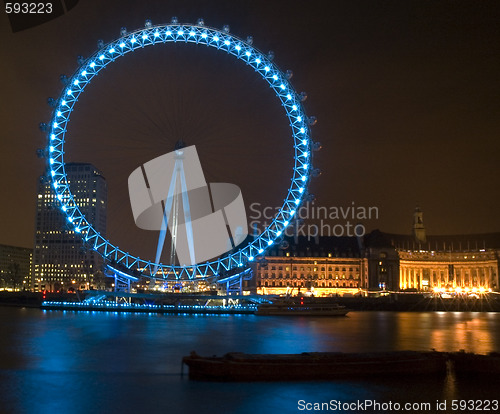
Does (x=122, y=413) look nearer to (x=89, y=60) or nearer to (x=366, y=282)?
(x=89, y=60)

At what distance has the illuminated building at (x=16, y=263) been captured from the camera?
15450cm

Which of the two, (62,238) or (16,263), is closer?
(62,238)

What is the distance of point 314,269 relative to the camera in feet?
359

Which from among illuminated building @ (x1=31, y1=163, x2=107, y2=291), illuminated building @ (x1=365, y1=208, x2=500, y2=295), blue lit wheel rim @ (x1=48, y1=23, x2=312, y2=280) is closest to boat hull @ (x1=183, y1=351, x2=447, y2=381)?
blue lit wheel rim @ (x1=48, y1=23, x2=312, y2=280)

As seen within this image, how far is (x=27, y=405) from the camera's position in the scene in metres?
18.7

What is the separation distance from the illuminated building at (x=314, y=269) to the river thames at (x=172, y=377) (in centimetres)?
6608

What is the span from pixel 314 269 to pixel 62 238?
64368mm

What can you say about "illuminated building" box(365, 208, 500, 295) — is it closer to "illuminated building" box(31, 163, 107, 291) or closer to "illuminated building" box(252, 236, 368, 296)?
"illuminated building" box(252, 236, 368, 296)

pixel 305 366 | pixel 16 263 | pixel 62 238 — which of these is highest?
pixel 62 238

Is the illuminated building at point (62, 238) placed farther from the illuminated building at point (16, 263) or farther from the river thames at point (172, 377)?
the river thames at point (172, 377)

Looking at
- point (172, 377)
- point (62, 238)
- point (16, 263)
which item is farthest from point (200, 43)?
point (16, 263)

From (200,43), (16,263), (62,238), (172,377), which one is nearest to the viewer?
(172,377)

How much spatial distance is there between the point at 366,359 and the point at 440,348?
11097 millimetres

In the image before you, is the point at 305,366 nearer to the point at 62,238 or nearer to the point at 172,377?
the point at 172,377
